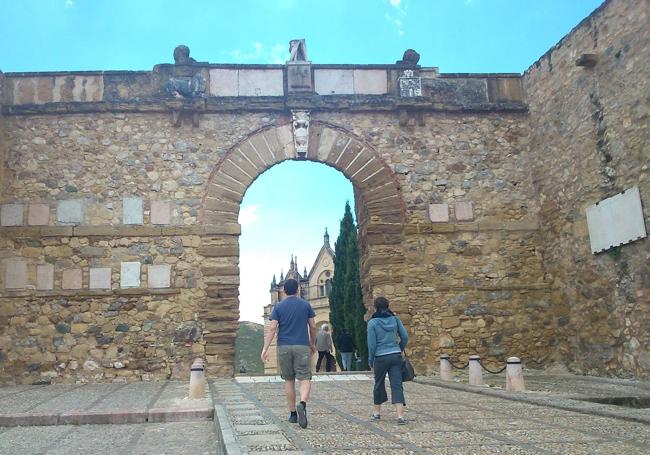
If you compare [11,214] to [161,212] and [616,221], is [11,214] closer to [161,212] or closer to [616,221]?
[161,212]

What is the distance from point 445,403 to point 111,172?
23.4 feet

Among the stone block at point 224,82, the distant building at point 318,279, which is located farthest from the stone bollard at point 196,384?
the distant building at point 318,279

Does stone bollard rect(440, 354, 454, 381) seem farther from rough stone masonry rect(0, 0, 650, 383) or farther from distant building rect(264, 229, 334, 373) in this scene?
distant building rect(264, 229, 334, 373)

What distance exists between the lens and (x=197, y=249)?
10555mm

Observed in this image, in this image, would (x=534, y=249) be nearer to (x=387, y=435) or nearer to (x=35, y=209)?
(x=387, y=435)

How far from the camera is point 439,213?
11.1 meters

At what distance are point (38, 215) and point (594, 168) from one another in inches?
359

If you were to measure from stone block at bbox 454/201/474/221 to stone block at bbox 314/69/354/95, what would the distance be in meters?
2.89

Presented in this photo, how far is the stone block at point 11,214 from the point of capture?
34.0ft

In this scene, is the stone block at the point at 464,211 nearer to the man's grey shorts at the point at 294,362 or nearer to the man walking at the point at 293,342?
the man walking at the point at 293,342

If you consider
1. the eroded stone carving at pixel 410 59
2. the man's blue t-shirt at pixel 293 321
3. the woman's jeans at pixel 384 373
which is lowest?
the woman's jeans at pixel 384 373

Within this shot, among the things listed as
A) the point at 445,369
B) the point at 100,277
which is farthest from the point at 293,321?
the point at 100,277

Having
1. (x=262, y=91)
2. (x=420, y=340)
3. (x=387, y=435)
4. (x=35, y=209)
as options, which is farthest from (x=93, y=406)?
(x=262, y=91)

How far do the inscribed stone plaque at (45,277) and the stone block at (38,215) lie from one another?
735mm
